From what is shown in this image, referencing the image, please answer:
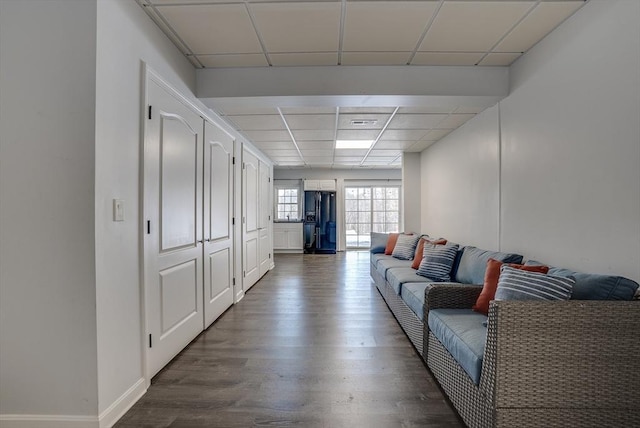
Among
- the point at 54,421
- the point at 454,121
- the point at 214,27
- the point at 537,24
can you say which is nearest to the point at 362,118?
the point at 454,121

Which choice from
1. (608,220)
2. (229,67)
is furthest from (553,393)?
(229,67)

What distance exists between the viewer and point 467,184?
3.87 m

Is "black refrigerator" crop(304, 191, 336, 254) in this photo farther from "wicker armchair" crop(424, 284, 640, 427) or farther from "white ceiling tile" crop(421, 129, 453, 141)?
"wicker armchair" crop(424, 284, 640, 427)

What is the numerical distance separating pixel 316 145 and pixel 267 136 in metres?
1.06

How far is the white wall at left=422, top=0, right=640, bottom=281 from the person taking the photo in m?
1.70

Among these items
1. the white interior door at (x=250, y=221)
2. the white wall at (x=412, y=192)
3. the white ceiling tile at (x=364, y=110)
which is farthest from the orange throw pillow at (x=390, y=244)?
the white ceiling tile at (x=364, y=110)

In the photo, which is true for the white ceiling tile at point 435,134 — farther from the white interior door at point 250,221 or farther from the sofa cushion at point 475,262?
the white interior door at point 250,221

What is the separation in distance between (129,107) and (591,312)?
2732 mm

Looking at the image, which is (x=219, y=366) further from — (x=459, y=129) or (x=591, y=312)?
(x=459, y=129)

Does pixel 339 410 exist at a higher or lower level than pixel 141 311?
lower

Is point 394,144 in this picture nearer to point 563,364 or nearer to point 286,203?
point 563,364

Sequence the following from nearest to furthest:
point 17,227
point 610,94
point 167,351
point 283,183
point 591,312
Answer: point 591,312
point 17,227
point 610,94
point 167,351
point 283,183

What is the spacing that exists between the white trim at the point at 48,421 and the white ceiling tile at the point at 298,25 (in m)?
2.61

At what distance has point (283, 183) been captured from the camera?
361 inches
